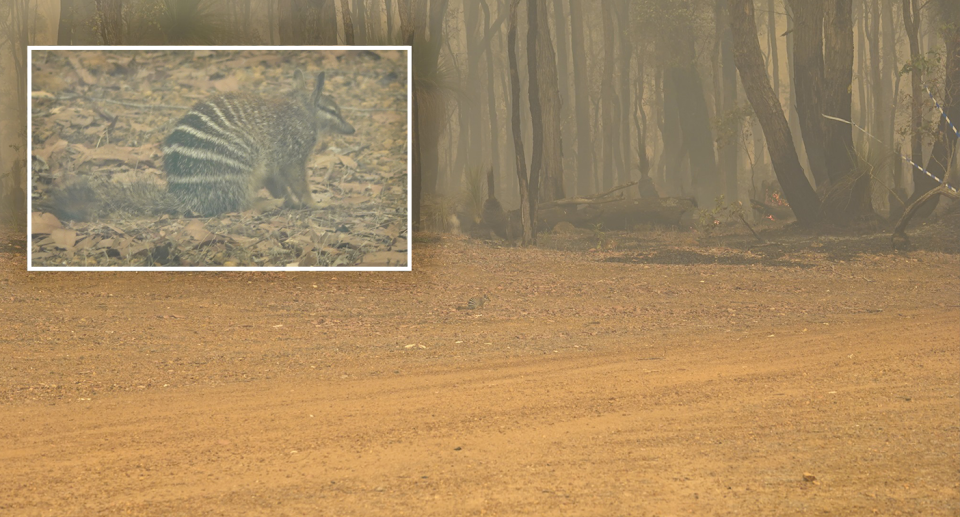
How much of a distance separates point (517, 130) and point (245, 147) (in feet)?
12.1

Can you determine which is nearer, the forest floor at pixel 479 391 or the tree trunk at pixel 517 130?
the forest floor at pixel 479 391

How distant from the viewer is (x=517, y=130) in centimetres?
849

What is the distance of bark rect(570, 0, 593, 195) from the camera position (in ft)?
54.3

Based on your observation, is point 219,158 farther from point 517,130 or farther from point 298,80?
point 517,130

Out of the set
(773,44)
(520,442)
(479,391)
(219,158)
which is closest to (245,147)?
(219,158)

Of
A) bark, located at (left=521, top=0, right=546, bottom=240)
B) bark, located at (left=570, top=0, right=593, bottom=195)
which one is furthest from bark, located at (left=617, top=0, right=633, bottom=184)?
bark, located at (left=521, top=0, right=546, bottom=240)

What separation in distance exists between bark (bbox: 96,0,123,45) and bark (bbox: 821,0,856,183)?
7.81 meters

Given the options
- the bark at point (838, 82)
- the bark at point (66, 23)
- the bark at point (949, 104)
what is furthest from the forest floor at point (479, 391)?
the bark at point (838, 82)

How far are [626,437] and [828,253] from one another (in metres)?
5.83

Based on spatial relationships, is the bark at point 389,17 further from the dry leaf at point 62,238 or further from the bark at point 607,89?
the bark at point 607,89

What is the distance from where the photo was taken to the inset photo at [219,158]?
5098 mm

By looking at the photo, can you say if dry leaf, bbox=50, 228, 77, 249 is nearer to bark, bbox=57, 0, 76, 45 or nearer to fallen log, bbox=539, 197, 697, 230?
bark, bbox=57, 0, 76, 45

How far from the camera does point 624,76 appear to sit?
17.7 m

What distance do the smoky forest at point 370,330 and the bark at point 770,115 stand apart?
1.29m
